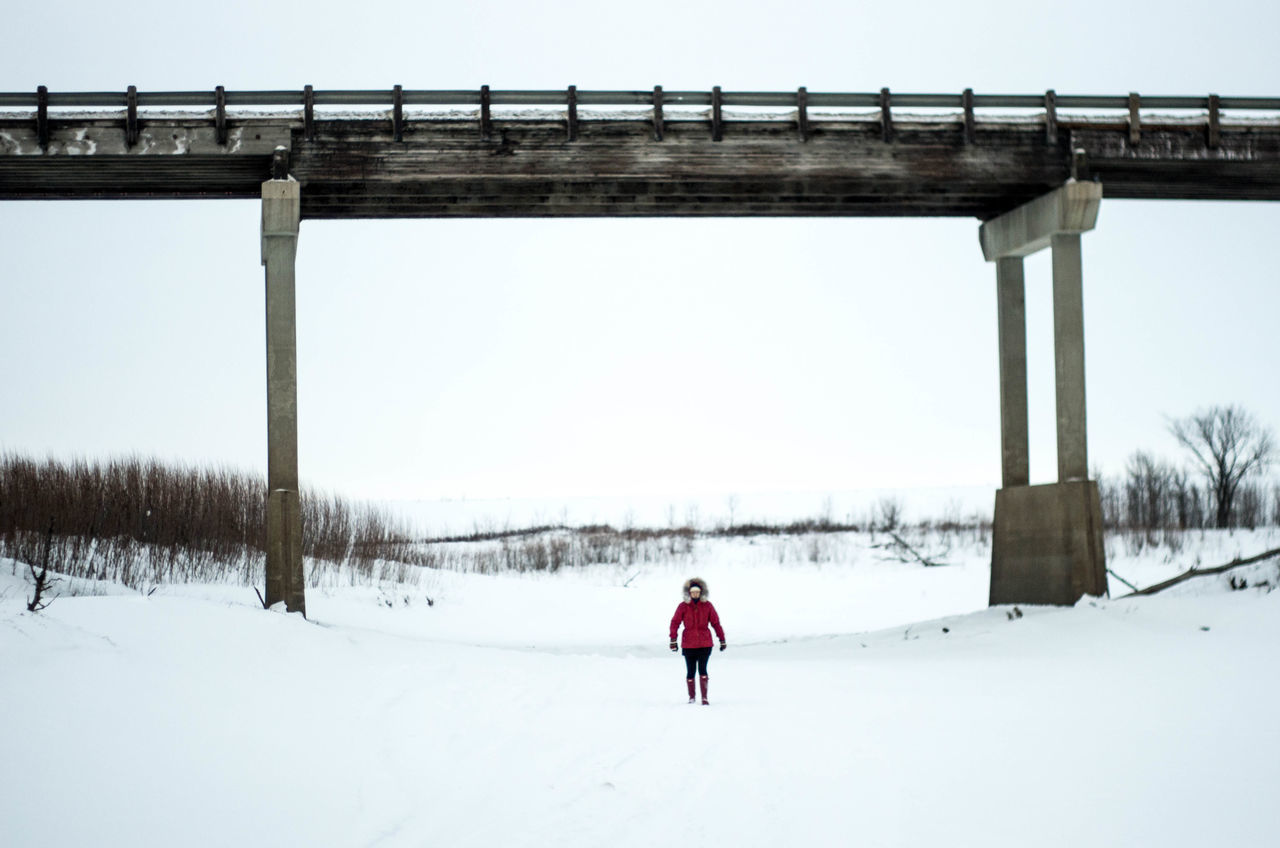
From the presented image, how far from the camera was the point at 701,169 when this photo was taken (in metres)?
20.9

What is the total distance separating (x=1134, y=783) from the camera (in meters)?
9.25

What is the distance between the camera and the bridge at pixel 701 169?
64.6ft

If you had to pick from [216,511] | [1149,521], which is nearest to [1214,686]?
[216,511]

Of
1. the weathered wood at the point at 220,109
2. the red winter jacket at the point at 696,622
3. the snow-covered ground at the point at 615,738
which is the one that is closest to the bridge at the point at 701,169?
the weathered wood at the point at 220,109

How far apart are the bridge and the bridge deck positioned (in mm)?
34

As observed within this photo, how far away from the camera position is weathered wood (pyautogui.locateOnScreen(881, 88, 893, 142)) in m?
21.2

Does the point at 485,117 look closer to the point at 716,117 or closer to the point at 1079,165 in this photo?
the point at 716,117

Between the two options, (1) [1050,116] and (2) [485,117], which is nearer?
(2) [485,117]

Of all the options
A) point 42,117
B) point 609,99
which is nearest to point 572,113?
point 609,99

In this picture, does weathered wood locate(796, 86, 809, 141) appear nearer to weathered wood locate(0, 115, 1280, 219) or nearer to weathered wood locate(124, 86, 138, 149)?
weathered wood locate(0, 115, 1280, 219)

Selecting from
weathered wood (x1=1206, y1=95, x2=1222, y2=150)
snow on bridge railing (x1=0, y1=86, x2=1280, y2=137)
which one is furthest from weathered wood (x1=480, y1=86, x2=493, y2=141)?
weathered wood (x1=1206, y1=95, x2=1222, y2=150)

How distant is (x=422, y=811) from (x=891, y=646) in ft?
42.8

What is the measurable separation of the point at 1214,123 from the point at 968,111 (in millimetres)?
4331

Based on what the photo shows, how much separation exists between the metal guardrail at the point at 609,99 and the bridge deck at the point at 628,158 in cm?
12
